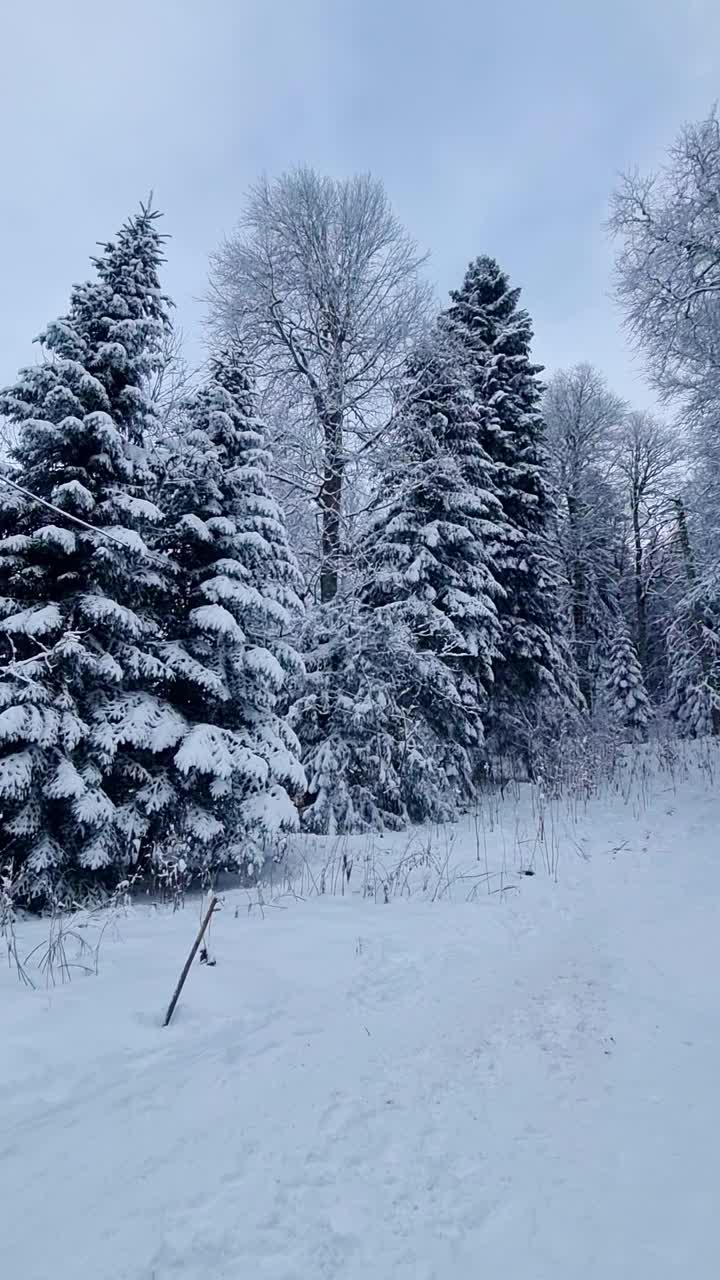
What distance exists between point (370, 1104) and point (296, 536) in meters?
10.0

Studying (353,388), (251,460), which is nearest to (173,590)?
(251,460)

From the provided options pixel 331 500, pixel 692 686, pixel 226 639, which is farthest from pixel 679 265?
pixel 692 686

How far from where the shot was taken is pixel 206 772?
6.26 metres

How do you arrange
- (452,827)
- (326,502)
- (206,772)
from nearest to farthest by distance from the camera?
(206,772) → (452,827) → (326,502)

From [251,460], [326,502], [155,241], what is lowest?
[251,460]

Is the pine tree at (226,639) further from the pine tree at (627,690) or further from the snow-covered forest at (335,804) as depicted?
the pine tree at (627,690)

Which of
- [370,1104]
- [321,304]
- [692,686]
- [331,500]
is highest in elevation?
[321,304]

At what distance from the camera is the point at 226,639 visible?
6.92 m

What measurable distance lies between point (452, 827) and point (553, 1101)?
6587 mm

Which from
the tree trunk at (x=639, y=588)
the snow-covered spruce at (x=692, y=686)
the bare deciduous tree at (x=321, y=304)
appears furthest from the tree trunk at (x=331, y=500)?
the tree trunk at (x=639, y=588)

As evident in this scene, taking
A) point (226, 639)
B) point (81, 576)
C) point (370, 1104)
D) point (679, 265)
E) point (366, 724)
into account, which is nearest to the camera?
point (370, 1104)

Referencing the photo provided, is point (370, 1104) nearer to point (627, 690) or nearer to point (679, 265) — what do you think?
point (679, 265)

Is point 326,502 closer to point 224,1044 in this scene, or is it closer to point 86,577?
point 86,577

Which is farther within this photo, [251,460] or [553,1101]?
[251,460]
